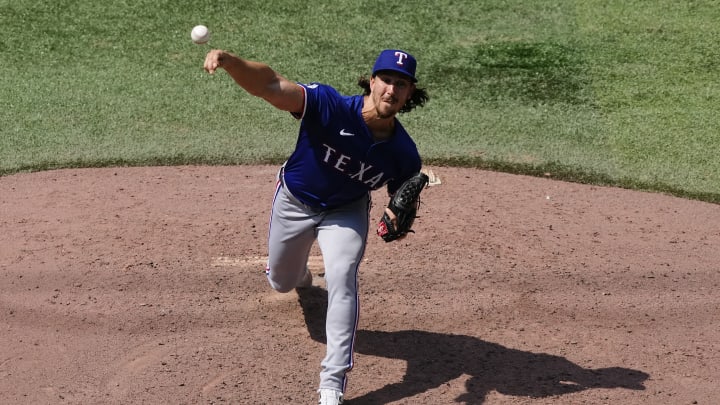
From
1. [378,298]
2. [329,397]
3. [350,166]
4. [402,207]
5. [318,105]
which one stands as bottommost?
[329,397]

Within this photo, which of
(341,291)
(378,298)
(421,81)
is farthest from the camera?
(421,81)

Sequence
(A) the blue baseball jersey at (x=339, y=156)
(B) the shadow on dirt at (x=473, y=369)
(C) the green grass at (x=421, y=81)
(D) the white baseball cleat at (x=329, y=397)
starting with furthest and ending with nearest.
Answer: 1. (C) the green grass at (x=421, y=81)
2. (B) the shadow on dirt at (x=473, y=369)
3. (A) the blue baseball jersey at (x=339, y=156)
4. (D) the white baseball cleat at (x=329, y=397)

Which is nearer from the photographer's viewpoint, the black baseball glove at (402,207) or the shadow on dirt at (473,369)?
the black baseball glove at (402,207)

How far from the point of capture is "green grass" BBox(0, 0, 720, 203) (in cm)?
819

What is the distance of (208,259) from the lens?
6.41m

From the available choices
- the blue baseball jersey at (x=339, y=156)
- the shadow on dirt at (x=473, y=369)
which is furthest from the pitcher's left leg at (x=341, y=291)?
the shadow on dirt at (x=473, y=369)

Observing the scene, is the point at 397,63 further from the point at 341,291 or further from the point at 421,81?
the point at 421,81

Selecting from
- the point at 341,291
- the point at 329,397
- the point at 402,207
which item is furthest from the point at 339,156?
the point at 329,397

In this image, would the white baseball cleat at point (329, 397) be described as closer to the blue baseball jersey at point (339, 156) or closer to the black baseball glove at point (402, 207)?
the black baseball glove at point (402, 207)

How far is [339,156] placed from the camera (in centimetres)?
504

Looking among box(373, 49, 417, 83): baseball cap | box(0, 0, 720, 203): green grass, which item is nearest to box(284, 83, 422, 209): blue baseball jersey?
box(373, 49, 417, 83): baseball cap

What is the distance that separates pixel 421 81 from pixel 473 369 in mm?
4416

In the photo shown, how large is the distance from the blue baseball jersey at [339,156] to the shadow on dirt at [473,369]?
956mm

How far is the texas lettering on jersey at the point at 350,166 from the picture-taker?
5.04 m
